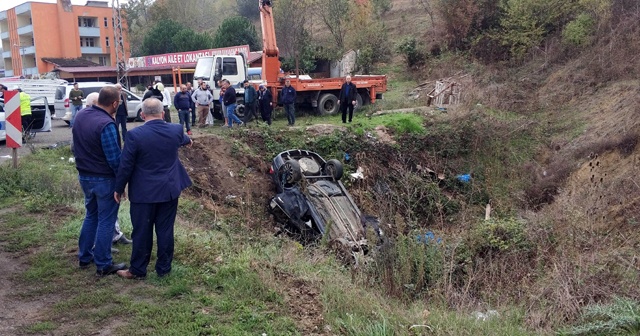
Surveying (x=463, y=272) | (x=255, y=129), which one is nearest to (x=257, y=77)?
(x=255, y=129)

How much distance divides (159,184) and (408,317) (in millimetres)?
2503

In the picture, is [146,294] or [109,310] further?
[146,294]

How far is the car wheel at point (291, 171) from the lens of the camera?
11.4 metres

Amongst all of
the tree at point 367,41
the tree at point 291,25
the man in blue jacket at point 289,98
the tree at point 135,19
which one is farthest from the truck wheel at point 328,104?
the tree at point 135,19

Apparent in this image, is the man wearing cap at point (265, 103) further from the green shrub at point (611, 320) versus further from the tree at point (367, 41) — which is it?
the tree at point (367, 41)

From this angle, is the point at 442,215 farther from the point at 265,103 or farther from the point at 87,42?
the point at 87,42

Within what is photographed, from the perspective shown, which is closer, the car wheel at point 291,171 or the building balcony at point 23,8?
the car wheel at point 291,171

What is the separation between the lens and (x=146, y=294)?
484 centimetres

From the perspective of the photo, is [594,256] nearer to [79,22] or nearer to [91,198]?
[91,198]

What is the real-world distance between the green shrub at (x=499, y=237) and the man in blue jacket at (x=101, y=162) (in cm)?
514

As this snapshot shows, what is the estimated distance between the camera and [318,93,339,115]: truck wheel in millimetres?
19672

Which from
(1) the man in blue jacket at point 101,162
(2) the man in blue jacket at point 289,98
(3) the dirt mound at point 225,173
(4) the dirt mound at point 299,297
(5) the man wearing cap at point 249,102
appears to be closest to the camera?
(4) the dirt mound at point 299,297

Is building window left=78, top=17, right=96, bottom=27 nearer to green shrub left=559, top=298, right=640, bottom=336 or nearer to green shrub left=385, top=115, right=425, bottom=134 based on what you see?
green shrub left=385, top=115, right=425, bottom=134

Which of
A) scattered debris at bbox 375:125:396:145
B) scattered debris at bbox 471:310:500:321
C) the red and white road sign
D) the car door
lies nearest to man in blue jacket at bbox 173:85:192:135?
the car door
